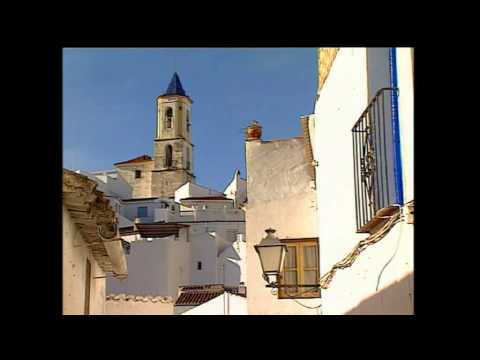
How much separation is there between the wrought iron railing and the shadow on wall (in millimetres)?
565

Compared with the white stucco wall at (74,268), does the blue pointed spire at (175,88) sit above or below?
above

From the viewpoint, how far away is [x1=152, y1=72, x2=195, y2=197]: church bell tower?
236 ft

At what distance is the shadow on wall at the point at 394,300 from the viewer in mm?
5684

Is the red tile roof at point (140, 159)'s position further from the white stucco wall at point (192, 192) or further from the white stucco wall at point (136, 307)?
the white stucco wall at point (136, 307)

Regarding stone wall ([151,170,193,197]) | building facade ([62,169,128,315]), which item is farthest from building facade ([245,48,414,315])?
stone wall ([151,170,193,197])

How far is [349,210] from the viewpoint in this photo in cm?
842

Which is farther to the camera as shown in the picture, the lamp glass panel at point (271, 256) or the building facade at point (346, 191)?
the lamp glass panel at point (271, 256)

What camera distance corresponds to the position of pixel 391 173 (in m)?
5.91

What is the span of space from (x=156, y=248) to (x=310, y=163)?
30.7 meters

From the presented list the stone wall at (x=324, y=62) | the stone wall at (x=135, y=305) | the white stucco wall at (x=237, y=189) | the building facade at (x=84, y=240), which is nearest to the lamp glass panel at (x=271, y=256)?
the building facade at (x=84, y=240)

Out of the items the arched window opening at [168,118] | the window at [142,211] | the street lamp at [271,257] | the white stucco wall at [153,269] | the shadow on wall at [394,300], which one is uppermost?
the arched window opening at [168,118]

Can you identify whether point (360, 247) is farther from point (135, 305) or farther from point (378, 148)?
point (135, 305)
